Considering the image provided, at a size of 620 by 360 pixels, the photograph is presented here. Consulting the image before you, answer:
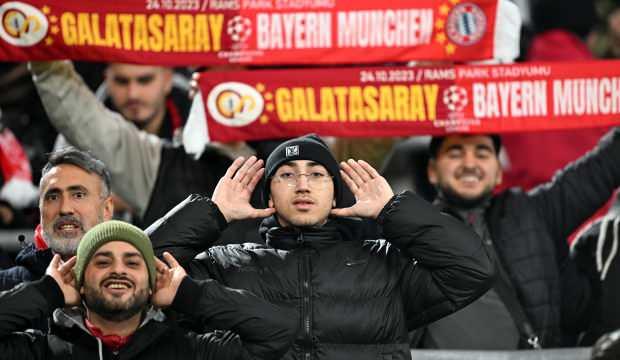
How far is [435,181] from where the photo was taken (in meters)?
8.56

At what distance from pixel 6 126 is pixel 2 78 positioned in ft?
2.08

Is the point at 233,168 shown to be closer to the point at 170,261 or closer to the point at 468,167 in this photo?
the point at 170,261

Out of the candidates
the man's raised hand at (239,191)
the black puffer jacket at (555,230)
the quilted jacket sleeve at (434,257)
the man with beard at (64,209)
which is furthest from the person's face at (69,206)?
the black puffer jacket at (555,230)

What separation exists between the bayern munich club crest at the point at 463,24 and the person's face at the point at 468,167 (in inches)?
23.3

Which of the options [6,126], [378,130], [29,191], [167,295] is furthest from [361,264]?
[6,126]

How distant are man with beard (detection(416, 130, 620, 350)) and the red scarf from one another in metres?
2.12

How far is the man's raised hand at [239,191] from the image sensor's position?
692 cm

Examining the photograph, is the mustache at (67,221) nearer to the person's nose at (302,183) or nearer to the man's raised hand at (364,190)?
the person's nose at (302,183)

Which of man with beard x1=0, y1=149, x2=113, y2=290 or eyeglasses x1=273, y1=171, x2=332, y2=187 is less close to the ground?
eyeglasses x1=273, y1=171, x2=332, y2=187

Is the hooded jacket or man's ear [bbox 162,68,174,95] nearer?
the hooded jacket

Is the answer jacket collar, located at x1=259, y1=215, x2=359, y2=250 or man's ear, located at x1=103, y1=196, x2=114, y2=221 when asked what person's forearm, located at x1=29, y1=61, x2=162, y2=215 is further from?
jacket collar, located at x1=259, y1=215, x2=359, y2=250

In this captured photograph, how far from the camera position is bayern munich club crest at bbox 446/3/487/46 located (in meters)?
8.11

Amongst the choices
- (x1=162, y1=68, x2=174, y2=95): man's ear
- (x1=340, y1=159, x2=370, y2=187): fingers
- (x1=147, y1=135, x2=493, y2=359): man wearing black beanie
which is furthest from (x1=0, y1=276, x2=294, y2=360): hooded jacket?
(x1=162, y1=68, x2=174, y2=95): man's ear

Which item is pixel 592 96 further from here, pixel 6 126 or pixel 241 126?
pixel 6 126
